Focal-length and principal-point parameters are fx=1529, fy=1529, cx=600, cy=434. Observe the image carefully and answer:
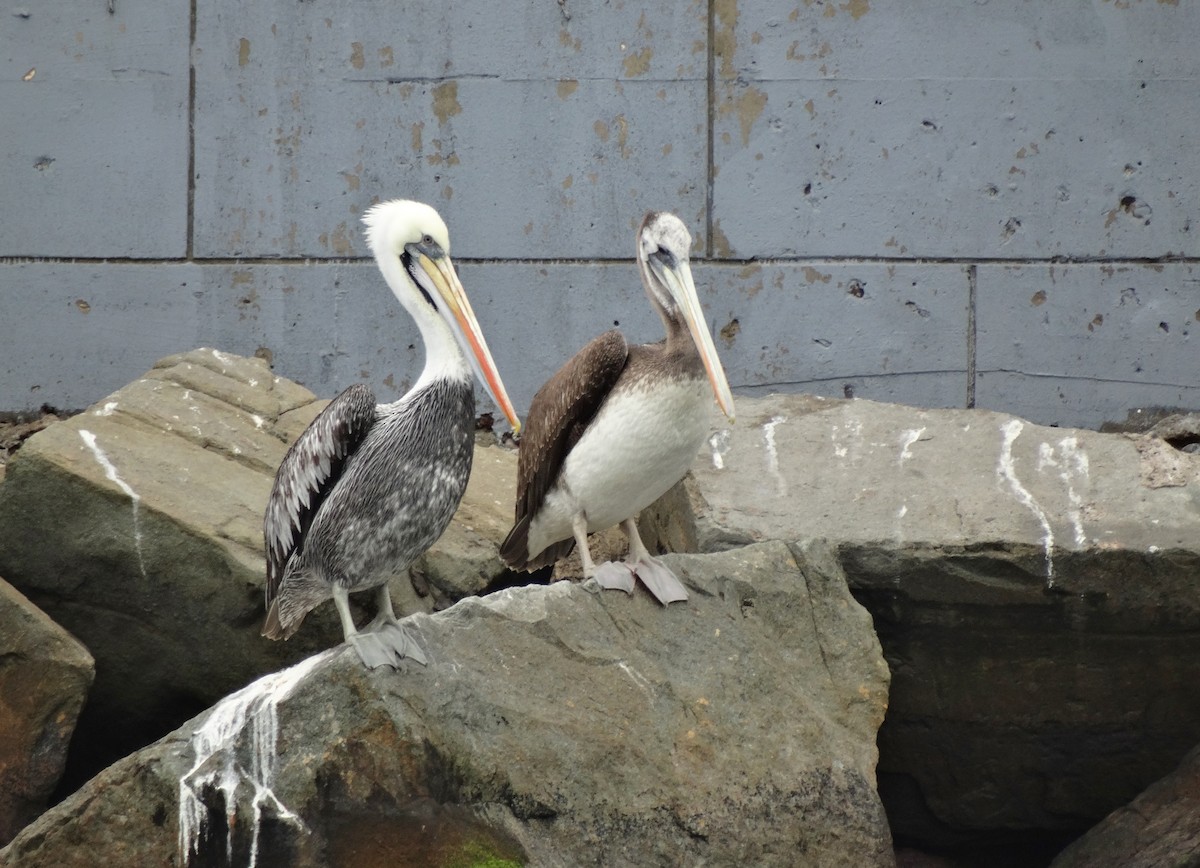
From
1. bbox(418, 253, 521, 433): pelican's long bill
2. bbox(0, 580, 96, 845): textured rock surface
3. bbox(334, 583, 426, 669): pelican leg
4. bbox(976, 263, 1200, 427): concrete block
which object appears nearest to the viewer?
bbox(334, 583, 426, 669): pelican leg

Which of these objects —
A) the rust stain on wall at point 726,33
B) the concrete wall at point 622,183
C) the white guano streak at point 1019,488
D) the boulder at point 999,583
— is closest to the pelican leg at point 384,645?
the boulder at point 999,583

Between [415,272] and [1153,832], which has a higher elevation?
[415,272]

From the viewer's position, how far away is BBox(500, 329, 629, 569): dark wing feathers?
552 centimetres

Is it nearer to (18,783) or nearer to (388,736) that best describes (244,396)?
(18,783)

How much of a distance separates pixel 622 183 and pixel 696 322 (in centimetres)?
297

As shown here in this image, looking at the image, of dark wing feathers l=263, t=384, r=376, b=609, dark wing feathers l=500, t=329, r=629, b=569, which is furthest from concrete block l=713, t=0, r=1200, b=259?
dark wing feathers l=263, t=384, r=376, b=609

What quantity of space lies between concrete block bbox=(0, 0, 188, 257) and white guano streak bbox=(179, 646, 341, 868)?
174 inches


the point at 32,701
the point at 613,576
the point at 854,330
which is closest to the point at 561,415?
the point at 613,576

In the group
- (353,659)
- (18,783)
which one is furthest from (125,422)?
(353,659)

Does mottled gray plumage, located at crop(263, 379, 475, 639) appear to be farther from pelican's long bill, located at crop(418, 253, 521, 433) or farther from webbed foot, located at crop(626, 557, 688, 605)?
webbed foot, located at crop(626, 557, 688, 605)

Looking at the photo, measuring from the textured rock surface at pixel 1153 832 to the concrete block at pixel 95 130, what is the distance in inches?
211

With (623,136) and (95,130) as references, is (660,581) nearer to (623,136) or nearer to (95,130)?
(623,136)

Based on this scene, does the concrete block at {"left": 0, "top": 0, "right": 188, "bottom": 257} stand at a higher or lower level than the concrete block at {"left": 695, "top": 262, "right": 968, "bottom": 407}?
higher

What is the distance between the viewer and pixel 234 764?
13.8ft
